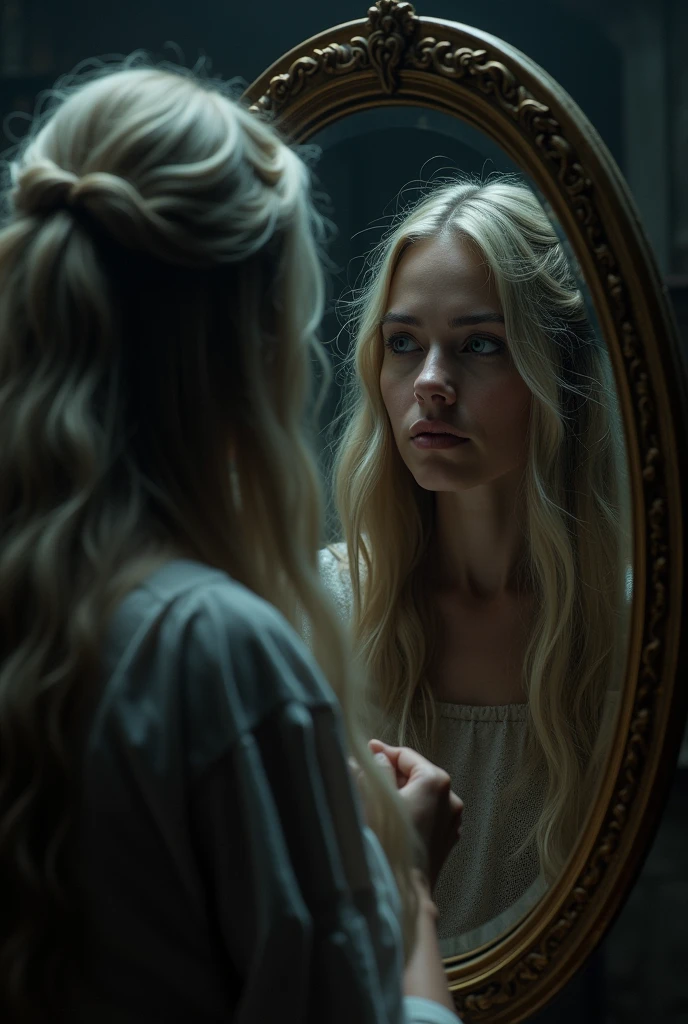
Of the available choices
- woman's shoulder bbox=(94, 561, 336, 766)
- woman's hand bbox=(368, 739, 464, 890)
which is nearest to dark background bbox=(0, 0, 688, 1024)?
woman's hand bbox=(368, 739, 464, 890)

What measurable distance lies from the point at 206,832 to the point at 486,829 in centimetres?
32

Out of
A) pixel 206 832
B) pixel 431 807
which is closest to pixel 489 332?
pixel 431 807

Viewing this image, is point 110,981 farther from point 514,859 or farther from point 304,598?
point 514,859

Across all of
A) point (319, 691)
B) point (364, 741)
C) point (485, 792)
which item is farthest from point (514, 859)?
point (319, 691)

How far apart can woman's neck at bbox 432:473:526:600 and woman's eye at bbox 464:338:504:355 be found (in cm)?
7

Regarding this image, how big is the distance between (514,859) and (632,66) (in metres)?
0.59

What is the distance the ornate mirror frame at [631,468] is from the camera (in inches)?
24.4

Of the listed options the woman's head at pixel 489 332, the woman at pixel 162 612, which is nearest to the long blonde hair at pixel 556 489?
the woman's head at pixel 489 332

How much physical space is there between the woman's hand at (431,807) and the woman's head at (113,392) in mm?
170

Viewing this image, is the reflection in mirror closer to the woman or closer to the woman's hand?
the woman's hand

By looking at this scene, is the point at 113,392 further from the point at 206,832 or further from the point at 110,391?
the point at 206,832

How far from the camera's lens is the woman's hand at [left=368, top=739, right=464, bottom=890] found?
1.92 feet

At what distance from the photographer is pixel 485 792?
0.69 m

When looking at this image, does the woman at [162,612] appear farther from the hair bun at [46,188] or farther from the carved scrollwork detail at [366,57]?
the carved scrollwork detail at [366,57]
